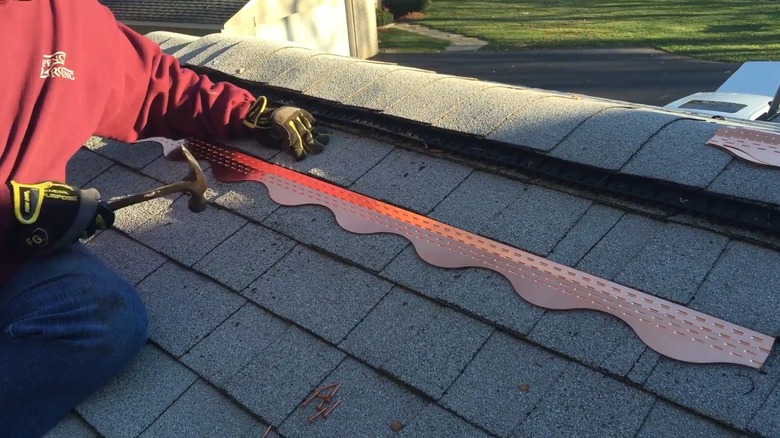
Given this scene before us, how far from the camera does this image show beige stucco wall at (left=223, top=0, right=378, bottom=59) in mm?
16500

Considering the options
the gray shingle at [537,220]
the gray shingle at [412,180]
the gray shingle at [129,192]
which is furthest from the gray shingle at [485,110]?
the gray shingle at [129,192]

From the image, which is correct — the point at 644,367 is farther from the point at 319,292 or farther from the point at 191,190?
the point at 191,190

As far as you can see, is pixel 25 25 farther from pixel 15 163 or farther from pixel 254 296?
pixel 254 296

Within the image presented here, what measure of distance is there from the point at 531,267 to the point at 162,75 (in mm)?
2164

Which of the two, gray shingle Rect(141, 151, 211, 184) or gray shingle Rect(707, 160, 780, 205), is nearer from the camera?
gray shingle Rect(707, 160, 780, 205)

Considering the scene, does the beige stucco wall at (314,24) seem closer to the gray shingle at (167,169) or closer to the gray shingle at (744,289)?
the gray shingle at (167,169)

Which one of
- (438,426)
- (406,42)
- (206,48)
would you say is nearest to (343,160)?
(438,426)

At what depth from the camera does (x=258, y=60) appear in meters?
4.20

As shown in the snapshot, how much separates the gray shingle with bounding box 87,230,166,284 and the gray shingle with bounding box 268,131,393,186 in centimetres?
75

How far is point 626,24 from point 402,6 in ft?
28.1

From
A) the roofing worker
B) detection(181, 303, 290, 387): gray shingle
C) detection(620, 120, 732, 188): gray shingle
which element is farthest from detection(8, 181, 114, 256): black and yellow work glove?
detection(620, 120, 732, 188): gray shingle

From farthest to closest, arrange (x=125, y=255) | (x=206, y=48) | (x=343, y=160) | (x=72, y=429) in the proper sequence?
1. (x=206, y=48)
2. (x=343, y=160)
3. (x=125, y=255)
4. (x=72, y=429)

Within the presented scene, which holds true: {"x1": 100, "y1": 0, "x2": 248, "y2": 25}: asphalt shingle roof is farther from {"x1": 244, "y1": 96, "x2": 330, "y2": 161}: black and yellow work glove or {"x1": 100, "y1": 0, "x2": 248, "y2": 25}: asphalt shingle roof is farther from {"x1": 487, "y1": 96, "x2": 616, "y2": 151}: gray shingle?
{"x1": 487, "y1": 96, "x2": 616, "y2": 151}: gray shingle

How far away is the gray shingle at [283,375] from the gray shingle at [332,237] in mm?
409
